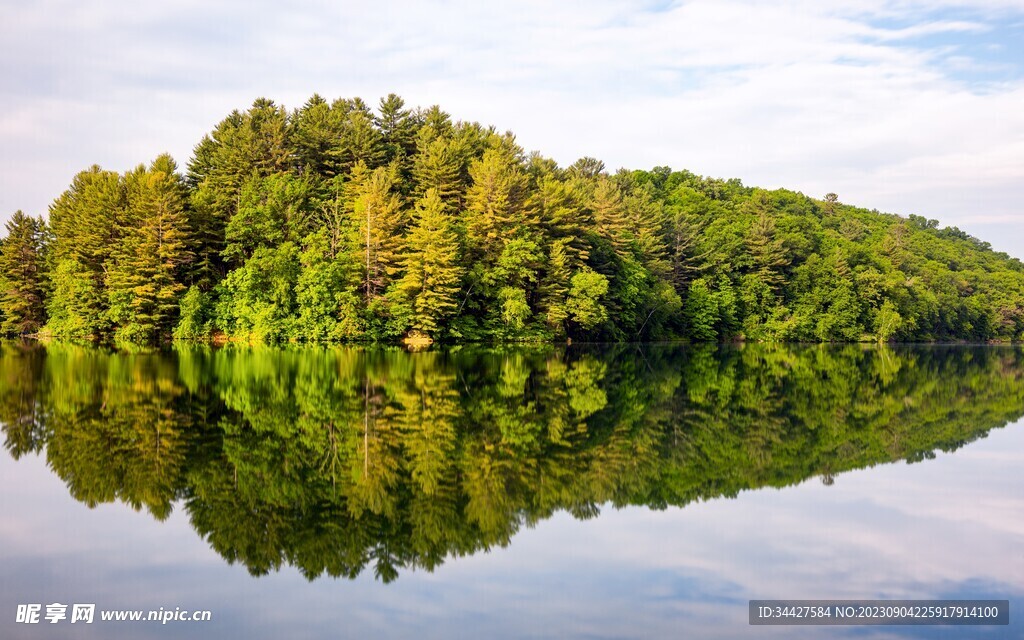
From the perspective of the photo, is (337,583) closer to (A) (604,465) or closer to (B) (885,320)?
(A) (604,465)

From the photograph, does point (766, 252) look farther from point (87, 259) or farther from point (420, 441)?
point (420, 441)

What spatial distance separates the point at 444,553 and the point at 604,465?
547 cm

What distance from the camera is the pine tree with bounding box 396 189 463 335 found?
171 ft

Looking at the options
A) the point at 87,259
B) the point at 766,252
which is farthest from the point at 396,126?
the point at 766,252

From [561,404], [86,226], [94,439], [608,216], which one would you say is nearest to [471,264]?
Answer: [608,216]

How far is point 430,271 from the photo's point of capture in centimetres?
5241

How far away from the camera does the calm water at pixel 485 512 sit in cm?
834

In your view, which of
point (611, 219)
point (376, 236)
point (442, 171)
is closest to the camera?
point (376, 236)

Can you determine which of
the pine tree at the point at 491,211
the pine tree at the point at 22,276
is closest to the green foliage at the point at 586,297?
the pine tree at the point at 491,211

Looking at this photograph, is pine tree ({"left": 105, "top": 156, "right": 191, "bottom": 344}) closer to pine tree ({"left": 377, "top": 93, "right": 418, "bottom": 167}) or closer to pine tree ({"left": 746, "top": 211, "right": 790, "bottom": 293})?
pine tree ({"left": 377, "top": 93, "right": 418, "bottom": 167})

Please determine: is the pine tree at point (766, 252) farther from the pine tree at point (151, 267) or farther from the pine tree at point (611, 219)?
the pine tree at point (151, 267)

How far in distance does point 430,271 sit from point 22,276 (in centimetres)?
3918

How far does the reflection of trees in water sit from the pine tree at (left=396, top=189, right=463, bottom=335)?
19726mm

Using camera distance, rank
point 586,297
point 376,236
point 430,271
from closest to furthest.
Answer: point 430,271 → point 376,236 → point 586,297
